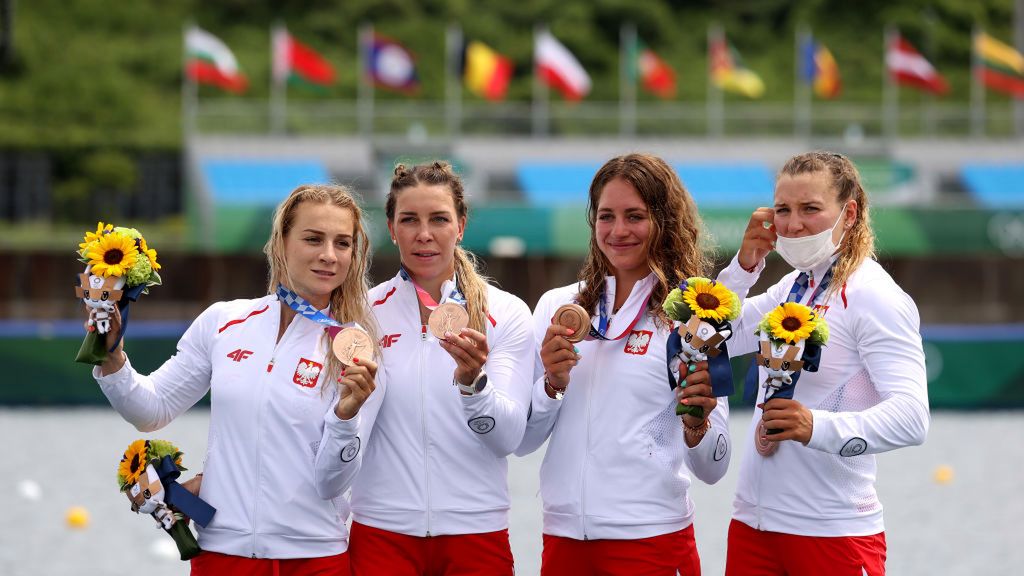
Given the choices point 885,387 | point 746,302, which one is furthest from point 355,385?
point 885,387

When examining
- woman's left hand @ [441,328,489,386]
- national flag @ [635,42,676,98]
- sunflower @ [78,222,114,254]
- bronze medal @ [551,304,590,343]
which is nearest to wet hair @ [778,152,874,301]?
bronze medal @ [551,304,590,343]

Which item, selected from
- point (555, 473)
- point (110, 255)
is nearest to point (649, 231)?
point (555, 473)

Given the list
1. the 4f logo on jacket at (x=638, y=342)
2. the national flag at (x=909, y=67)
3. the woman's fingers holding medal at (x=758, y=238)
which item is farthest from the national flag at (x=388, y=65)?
the 4f logo on jacket at (x=638, y=342)

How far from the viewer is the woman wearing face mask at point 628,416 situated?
4410 mm

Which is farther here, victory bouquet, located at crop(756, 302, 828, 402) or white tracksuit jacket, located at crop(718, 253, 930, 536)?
white tracksuit jacket, located at crop(718, 253, 930, 536)

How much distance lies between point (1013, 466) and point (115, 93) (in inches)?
1333

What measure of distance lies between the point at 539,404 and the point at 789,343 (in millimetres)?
894

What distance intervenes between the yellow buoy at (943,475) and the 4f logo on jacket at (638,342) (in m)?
9.23

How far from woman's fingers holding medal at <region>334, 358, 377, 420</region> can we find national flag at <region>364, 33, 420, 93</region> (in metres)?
27.5

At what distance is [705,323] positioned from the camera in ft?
→ 13.7

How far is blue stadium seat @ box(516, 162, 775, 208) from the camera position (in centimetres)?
3031

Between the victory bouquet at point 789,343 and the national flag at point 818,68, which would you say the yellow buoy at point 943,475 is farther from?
the national flag at point 818,68

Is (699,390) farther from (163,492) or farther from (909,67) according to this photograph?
(909,67)

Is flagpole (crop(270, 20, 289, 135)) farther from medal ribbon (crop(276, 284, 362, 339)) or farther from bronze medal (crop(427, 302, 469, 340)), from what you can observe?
bronze medal (crop(427, 302, 469, 340))
